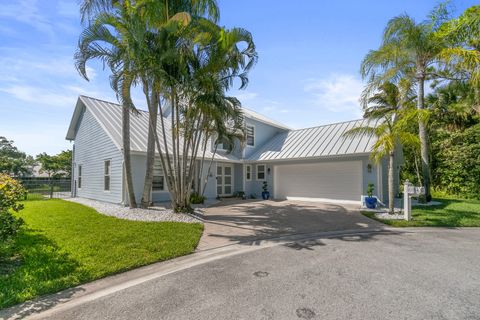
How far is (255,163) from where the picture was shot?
1769 centimetres

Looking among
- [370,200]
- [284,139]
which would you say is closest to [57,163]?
[284,139]

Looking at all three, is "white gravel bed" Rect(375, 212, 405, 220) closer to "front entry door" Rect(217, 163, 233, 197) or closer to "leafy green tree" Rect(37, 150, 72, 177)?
"front entry door" Rect(217, 163, 233, 197)

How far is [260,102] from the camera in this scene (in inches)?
647

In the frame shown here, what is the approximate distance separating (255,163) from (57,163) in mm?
23833

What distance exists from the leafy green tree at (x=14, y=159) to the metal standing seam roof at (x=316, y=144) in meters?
29.3

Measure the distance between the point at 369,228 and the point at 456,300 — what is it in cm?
479

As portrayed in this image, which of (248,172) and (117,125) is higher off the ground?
(117,125)

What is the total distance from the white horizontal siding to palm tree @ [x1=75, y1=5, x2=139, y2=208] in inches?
186

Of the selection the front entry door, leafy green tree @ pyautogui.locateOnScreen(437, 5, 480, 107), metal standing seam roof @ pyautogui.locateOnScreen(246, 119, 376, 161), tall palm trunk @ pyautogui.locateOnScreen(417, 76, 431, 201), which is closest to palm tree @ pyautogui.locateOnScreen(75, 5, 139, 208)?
the front entry door

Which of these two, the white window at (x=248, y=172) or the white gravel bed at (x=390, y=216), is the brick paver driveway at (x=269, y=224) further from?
A: the white window at (x=248, y=172)

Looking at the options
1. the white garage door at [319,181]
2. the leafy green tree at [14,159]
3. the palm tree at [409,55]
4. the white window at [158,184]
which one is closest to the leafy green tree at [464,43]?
the palm tree at [409,55]

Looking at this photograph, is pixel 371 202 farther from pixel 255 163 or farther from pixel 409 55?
pixel 255 163

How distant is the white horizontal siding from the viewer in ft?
42.6

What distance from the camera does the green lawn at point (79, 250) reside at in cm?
395
